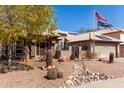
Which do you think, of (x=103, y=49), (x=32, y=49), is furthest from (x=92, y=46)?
(x=32, y=49)

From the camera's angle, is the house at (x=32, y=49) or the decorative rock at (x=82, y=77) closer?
the decorative rock at (x=82, y=77)

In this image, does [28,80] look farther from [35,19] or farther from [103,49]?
[103,49]

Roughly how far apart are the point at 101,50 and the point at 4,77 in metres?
22.7

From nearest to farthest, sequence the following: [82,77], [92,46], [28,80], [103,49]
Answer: [28,80] → [82,77] → [92,46] → [103,49]

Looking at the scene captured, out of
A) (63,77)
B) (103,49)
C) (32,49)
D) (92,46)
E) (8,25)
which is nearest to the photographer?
(63,77)

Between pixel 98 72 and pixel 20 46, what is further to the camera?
pixel 20 46

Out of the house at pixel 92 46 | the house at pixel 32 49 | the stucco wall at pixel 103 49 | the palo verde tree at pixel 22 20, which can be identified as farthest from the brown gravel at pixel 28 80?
the stucco wall at pixel 103 49

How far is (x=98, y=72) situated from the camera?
19.2 metres

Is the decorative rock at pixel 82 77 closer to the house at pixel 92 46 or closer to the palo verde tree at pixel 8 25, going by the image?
the palo verde tree at pixel 8 25

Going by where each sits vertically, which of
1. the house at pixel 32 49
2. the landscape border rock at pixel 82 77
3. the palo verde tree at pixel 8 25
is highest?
the palo verde tree at pixel 8 25

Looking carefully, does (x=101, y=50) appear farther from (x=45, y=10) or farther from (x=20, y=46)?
(x=45, y=10)

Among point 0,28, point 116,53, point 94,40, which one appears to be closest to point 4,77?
point 0,28
